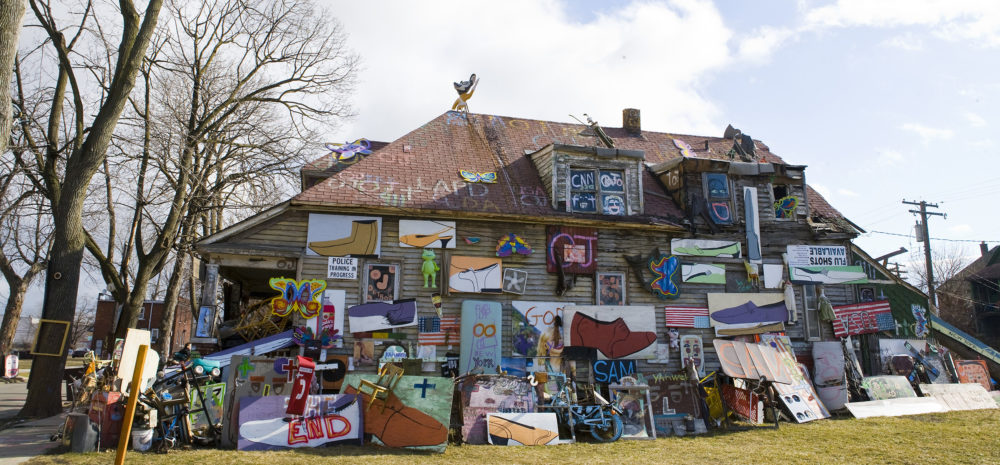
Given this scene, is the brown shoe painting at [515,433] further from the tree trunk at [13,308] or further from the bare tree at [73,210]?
the tree trunk at [13,308]

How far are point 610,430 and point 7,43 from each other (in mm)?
11246

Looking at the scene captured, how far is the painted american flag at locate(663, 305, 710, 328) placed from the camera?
17016 millimetres

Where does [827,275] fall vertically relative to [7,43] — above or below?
below

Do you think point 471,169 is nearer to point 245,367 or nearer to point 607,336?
point 607,336

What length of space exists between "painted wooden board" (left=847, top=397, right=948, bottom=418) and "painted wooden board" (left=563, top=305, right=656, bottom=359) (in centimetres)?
486

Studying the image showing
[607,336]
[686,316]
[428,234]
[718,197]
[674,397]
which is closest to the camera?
[674,397]

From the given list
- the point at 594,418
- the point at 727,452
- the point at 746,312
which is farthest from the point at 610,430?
the point at 746,312

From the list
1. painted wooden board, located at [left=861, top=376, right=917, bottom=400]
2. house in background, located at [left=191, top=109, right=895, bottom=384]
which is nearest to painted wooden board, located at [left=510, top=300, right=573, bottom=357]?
house in background, located at [left=191, top=109, right=895, bottom=384]

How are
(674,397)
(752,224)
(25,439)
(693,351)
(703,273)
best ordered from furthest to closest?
(752,224) < (703,273) < (693,351) < (674,397) < (25,439)

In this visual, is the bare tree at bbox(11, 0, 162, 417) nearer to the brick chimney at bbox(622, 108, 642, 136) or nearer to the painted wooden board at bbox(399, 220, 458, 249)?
the painted wooden board at bbox(399, 220, 458, 249)

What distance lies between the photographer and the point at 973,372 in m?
18.9

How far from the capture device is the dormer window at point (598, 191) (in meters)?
17.4

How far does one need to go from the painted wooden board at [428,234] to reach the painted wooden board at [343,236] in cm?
62

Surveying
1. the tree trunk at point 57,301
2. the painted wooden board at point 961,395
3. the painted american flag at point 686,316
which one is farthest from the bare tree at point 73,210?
the painted wooden board at point 961,395
